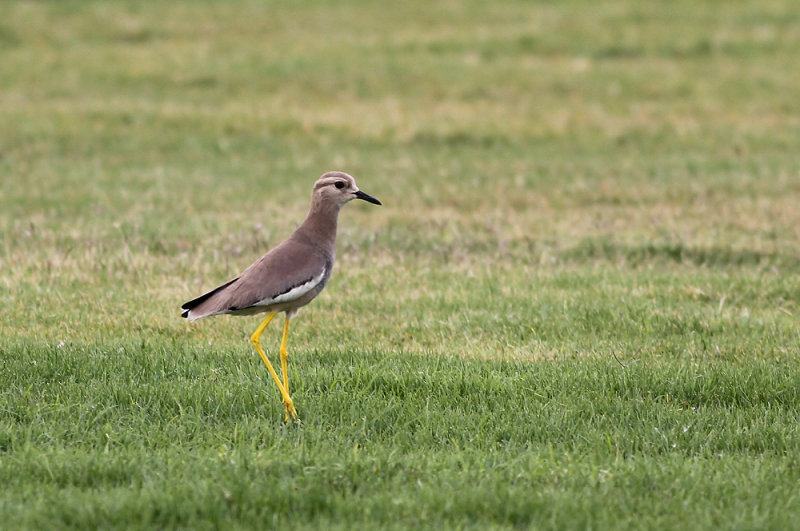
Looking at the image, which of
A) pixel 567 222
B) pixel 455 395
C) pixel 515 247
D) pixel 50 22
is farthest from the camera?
pixel 50 22

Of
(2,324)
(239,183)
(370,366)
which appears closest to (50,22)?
(239,183)

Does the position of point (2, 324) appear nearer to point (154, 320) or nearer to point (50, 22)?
point (154, 320)

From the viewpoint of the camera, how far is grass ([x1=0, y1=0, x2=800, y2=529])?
17.6ft

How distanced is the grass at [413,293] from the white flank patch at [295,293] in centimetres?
63

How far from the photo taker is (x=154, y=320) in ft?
28.1

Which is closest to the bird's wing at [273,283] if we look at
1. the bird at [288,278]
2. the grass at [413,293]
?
the bird at [288,278]

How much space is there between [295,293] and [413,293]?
323 cm

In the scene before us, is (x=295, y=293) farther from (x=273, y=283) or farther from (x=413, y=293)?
(x=413, y=293)

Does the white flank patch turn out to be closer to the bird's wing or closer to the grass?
the bird's wing

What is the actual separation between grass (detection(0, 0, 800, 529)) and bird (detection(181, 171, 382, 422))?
0.51 metres

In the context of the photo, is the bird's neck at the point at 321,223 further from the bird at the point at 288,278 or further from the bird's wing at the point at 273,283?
the bird's wing at the point at 273,283

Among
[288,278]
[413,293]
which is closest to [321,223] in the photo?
[288,278]

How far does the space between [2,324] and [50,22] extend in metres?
23.8

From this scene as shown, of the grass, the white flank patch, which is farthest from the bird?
the grass
